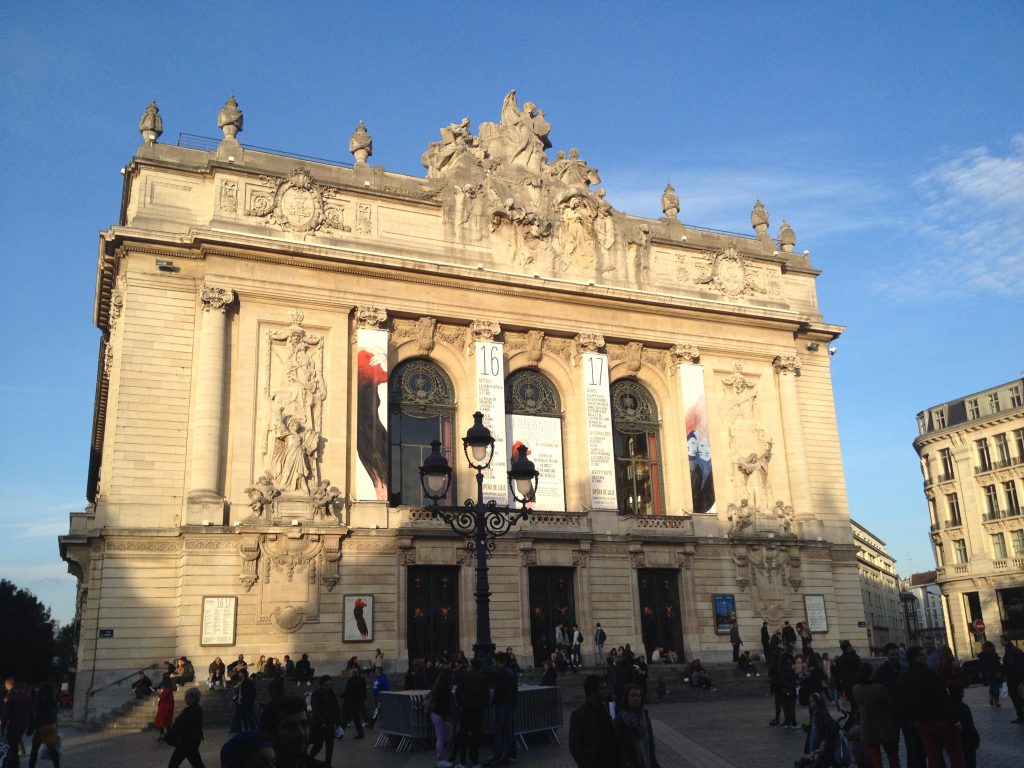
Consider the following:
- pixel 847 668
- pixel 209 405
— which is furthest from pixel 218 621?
pixel 847 668

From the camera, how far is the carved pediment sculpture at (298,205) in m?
31.1

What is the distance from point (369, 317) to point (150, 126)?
967cm

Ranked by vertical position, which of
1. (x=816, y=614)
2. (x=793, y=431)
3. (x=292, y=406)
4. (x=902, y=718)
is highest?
(x=793, y=431)

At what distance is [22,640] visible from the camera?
58.6m

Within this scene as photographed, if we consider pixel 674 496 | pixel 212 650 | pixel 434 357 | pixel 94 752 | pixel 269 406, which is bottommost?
pixel 94 752

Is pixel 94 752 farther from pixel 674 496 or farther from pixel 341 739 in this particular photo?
pixel 674 496

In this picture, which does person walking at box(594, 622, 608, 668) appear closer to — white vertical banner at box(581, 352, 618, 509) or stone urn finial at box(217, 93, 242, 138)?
white vertical banner at box(581, 352, 618, 509)

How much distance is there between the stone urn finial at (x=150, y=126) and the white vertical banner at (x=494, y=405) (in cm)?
1283

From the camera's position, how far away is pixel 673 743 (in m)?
16.5

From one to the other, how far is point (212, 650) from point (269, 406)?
24.7ft

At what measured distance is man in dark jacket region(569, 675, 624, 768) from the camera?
7.75 meters

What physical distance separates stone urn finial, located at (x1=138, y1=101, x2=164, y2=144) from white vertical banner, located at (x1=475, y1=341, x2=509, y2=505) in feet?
42.1

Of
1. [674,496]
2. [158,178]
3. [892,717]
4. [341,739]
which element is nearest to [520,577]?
[674,496]

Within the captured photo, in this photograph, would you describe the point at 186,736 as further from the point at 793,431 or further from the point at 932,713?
the point at 793,431
